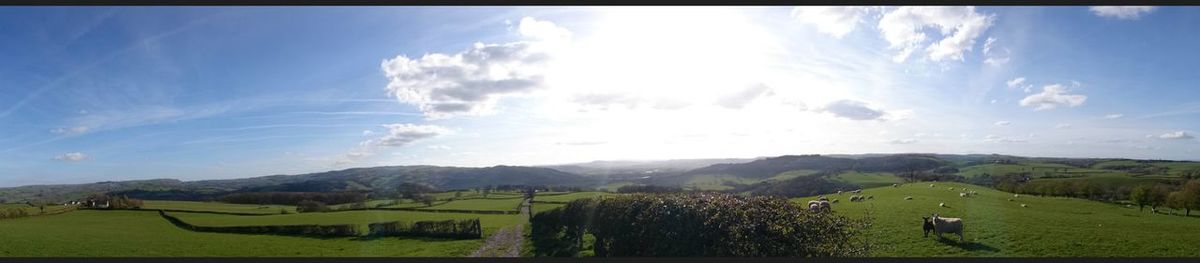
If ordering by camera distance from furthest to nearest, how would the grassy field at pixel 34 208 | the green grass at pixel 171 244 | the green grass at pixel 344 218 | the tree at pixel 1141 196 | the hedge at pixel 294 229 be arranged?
the grassy field at pixel 34 208 < the green grass at pixel 344 218 < the tree at pixel 1141 196 < the hedge at pixel 294 229 < the green grass at pixel 171 244

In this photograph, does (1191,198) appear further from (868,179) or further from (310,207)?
(310,207)

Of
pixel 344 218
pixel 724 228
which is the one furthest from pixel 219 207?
pixel 724 228

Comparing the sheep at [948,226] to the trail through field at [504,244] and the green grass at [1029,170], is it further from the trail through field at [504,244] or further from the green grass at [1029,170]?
the green grass at [1029,170]

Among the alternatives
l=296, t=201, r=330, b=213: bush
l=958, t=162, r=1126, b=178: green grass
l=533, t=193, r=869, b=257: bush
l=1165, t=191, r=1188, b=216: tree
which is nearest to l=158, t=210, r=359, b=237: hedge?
l=296, t=201, r=330, b=213: bush

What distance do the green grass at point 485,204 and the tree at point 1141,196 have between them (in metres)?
47.5

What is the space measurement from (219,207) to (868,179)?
246 ft

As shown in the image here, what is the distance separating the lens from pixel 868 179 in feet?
252

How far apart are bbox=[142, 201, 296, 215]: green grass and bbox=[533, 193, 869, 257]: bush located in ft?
156

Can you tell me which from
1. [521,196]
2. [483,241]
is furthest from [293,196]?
[483,241]

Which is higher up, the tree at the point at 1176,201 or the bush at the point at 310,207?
the bush at the point at 310,207

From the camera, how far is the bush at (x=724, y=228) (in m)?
13.8

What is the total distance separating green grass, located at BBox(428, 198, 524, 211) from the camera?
5513 cm

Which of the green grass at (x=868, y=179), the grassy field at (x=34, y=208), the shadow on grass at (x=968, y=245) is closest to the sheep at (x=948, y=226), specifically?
the shadow on grass at (x=968, y=245)

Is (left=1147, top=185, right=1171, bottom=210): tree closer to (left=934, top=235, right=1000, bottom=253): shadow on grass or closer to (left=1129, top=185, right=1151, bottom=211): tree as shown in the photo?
(left=1129, top=185, right=1151, bottom=211): tree
